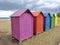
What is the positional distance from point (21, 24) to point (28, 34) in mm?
1175

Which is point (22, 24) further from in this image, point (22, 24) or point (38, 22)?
point (38, 22)

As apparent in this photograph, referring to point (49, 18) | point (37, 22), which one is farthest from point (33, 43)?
point (49, 18)

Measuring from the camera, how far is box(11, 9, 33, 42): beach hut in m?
6.92

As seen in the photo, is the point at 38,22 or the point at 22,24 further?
the point at 38,22

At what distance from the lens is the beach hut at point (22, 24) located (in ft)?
22.7

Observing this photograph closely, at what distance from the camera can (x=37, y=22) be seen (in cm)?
911

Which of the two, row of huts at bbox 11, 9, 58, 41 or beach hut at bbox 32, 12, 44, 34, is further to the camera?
beach hut at bbox 32, 12, 44, 34

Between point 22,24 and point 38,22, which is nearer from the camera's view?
point 22,24

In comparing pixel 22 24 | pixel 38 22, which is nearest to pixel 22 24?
pixel 22 24

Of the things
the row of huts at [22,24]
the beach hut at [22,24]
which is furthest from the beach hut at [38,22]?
the beach hut at [22,24]

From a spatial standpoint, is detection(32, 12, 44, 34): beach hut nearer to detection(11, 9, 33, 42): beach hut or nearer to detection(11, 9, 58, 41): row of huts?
detection(11, 9, 58, 41): row of huts

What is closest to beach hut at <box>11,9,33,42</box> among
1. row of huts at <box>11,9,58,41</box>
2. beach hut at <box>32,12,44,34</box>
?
row of huts at <box>11,9,58,41</box>

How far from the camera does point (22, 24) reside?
23.1ft

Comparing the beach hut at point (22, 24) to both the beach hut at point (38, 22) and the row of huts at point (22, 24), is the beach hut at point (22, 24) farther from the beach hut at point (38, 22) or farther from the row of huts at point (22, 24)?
the beach hut at point (38, 22)
